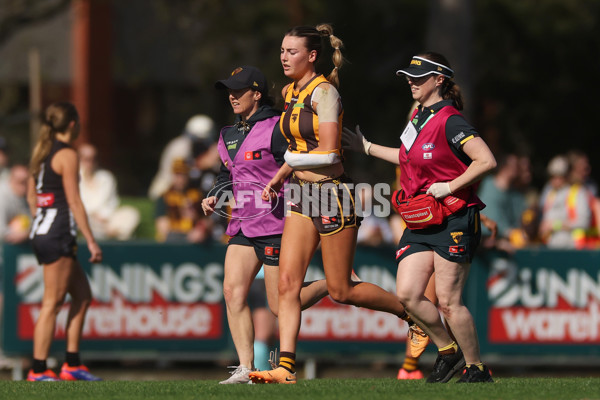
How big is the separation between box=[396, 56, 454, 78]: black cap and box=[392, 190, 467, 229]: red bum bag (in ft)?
2.59

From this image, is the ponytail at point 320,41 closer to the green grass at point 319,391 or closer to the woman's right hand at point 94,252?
the green grass at point 319,391

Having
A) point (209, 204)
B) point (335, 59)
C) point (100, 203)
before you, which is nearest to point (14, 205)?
point (100, 203)

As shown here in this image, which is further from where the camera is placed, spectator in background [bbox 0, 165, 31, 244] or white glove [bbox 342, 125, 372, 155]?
spectator in background [bbox 0, 165, 31, 244]

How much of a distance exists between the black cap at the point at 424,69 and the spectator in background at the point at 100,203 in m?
6.66

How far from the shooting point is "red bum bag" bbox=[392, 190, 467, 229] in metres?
7.16

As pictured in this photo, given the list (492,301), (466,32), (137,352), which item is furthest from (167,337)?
(466,32)

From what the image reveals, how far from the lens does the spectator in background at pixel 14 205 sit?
12.2 meters

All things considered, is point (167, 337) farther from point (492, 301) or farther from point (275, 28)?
point (275, 28)

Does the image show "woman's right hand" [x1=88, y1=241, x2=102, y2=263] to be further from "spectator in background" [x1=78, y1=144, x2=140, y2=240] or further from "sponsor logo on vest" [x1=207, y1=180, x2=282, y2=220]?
"spectator in background" [x1=78, y1=144, x2=140, y2=240]

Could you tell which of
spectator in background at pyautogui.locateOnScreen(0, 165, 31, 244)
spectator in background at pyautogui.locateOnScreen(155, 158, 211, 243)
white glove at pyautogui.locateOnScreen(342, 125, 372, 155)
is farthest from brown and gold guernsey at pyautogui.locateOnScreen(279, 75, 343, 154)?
spectator in background at pyautogui.locateOnScreen(0, 165, 31, 244)

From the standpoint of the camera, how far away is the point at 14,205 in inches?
487

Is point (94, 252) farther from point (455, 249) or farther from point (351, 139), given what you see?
point (455, 249)

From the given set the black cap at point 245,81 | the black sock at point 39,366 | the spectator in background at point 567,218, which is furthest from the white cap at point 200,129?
the black cap at point 245,81

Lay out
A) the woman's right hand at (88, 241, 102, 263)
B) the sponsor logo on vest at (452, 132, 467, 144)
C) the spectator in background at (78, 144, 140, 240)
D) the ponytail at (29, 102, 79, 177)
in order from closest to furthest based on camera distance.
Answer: the sponsor logo on vest at (452, 132, 467, 144) < the woman's right hand at (88, 241, 102, 263) < the ponytail at (29, 102, 79, 177) < the spectator in background at (78, 144, 140, 240)
